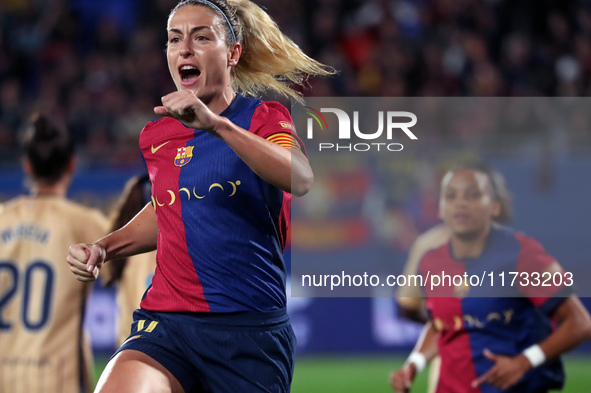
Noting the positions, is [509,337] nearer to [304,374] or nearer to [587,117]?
[304,374]

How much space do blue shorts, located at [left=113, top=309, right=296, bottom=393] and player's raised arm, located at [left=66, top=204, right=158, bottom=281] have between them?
32cm

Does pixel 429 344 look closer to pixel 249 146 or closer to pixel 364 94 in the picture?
pixel 249 146

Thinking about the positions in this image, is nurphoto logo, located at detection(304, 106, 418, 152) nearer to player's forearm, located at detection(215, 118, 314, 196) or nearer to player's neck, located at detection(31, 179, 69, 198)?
player's neck, located at detection(31, 179, 69, 198)

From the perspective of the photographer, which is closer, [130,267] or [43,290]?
[130,267]

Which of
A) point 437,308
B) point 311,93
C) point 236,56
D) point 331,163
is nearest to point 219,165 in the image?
point 236,56

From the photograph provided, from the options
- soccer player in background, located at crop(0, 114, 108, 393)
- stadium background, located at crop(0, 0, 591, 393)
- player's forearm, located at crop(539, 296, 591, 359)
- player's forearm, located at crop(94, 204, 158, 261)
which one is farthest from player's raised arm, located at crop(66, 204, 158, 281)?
stadium background, located at crop(0, 0, 591, 393)

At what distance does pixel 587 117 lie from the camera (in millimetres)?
9320

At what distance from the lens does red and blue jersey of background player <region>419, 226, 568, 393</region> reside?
170 inches

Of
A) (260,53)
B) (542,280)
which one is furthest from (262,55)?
(542,280)

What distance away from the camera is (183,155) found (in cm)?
339

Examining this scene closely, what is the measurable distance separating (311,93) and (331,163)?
222 cm

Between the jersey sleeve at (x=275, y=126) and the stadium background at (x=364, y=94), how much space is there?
4.97 metres

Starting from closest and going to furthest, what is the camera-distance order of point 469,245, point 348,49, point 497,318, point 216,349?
point 216,349 < point 497,318 < point 469,245 < point 348,49

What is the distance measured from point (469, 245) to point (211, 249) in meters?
1.90
